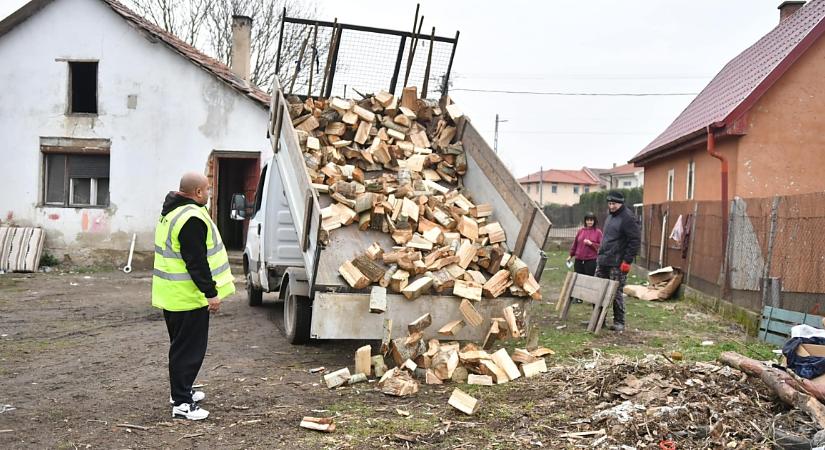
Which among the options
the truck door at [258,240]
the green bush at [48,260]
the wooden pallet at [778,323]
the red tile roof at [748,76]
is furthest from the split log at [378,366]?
the green bush at [48,260]

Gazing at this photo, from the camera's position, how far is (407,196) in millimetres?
7504

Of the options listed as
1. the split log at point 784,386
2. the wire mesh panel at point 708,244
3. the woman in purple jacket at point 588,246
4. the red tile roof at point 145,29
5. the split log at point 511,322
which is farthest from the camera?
the red tile roof at point 145,29

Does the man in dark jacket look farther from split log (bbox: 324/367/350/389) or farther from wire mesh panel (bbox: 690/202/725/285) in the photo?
split log (bbox: 324/367/350/389)

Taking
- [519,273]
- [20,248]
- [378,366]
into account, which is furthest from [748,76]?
[20,248]

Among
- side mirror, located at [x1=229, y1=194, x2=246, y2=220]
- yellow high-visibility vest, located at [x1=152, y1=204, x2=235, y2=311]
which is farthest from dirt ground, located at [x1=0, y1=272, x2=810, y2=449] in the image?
side mirror, located at [x1=229, y1=194, x2=246, y2=220]

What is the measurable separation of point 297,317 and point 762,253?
6.40 meters

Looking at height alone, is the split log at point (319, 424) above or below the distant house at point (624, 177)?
below

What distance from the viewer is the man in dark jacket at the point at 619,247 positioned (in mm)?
8805

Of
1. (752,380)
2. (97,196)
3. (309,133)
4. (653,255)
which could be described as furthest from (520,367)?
(97,196)

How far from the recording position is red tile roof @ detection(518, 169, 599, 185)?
264 ft

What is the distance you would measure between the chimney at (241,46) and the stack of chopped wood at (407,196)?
11419mm

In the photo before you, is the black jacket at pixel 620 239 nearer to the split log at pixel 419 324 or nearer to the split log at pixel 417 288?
the split log at pixel 417 288

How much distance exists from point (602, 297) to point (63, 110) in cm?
1332

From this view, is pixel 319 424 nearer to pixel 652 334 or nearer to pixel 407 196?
pixel 407 196
